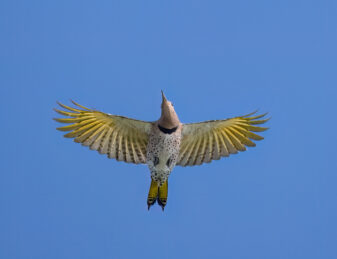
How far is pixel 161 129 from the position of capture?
36.9 ft

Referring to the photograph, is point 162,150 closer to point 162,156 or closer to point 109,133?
point 162,156

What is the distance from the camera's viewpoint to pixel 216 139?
11.8 metres

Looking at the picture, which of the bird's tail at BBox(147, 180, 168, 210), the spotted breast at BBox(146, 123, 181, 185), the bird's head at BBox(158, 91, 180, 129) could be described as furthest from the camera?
the bird's tail at BBox(147, 180, 168, 210)

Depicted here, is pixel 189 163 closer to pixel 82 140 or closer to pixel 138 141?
pixel 138 141

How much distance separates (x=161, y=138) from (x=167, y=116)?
1.17ft

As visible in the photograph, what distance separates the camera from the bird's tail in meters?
11.4

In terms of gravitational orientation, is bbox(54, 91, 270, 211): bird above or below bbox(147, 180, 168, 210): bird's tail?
above

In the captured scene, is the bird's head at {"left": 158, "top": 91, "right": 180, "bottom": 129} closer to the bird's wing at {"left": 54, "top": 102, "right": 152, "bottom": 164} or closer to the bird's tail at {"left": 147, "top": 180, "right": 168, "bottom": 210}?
the bird's wing at {"left": 54, "top": 102, "right": 152, "bottom": 164}

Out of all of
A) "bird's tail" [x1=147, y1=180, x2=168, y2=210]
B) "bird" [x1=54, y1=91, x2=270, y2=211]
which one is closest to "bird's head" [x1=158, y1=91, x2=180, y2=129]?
"bird" [x1=54, y1=91, x2=270, y2=211]

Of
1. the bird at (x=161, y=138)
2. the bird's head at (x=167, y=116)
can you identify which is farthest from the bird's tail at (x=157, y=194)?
the bird's head at (x=167, y=116)

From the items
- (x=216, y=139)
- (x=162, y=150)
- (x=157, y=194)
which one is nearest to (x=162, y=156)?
(x=162, y=150)

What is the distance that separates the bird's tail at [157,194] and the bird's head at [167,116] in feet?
2.93

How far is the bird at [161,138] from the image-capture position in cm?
1127

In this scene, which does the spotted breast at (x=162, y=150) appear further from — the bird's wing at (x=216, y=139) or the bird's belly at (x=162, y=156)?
the bird's wing at (x=216, y=139)
